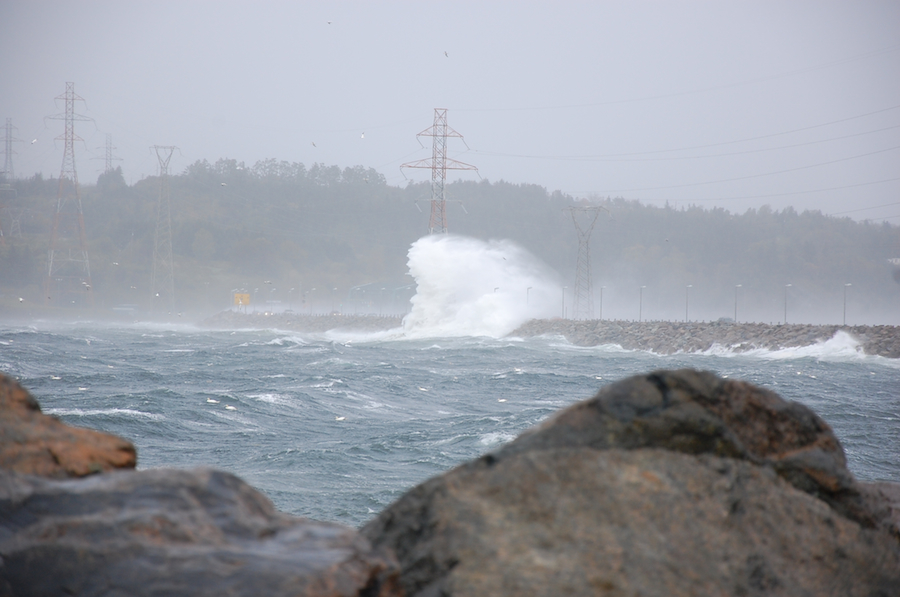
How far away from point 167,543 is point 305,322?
8591 centimetres

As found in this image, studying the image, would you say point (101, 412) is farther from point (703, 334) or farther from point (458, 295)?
point (458, 295)

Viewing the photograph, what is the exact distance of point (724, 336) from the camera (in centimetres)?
4872

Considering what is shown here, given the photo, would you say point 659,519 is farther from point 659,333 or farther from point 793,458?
point 659,333

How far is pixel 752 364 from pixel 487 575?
35927 mm

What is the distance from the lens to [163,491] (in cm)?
259

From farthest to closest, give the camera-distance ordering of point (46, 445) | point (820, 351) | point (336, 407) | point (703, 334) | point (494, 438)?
point (703, 334)
point (820, 351)
point (336, 407)
point (494, 438)
point (46, 445)

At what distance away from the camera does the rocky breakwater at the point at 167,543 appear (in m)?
2.31

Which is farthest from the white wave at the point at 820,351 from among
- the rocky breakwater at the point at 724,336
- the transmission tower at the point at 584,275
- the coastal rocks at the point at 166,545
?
the coastal rocks at the point at 166,545

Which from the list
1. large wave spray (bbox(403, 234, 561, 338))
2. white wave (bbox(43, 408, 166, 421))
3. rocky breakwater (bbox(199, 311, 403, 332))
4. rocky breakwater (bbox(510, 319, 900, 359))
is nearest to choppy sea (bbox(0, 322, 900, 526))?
white wave (bbox(43, 408, 166, 421))

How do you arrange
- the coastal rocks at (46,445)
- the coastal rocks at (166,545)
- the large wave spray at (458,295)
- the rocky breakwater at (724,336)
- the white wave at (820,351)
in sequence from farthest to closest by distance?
the large wave spray at (458,295)
the rocky breakwater at (724,336)
the white wave at (820,351)
the coastal rocks at (46,445)
the coastal rocks at (166,545)

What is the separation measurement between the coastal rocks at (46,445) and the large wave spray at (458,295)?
58591 mm

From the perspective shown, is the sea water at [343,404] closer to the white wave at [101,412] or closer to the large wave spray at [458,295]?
the white wave at [101,412]

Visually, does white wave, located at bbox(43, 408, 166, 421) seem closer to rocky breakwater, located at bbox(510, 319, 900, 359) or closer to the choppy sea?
the choppy sea

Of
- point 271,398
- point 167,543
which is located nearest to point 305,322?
point 271,398
